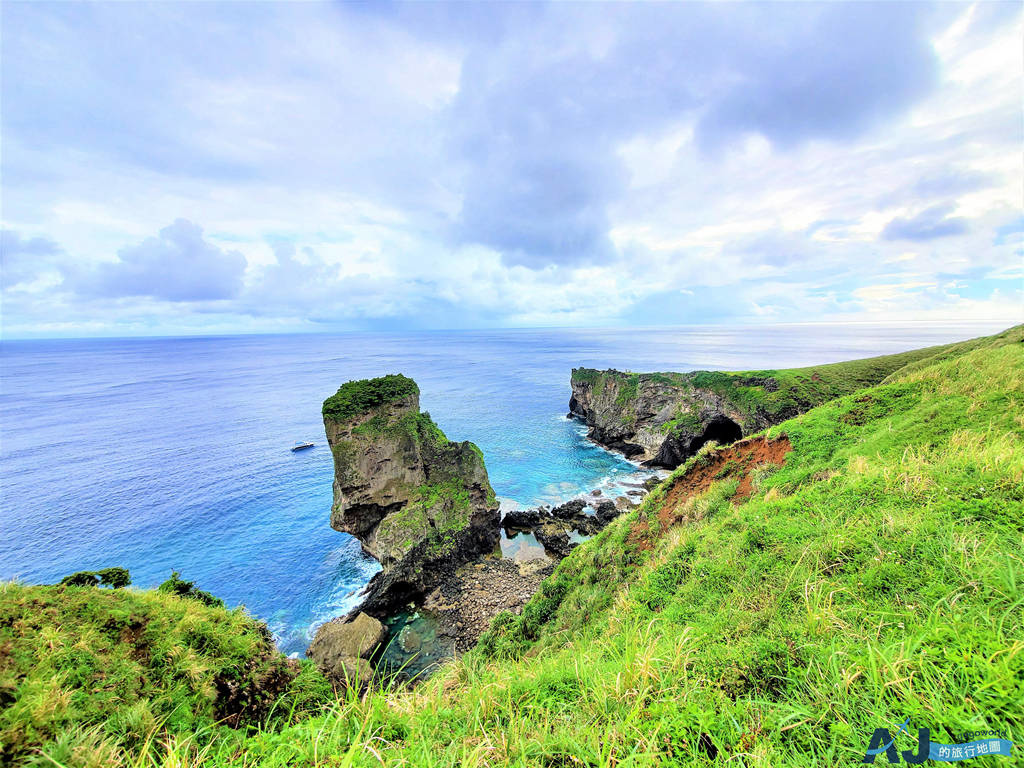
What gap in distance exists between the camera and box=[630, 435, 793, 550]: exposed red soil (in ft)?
39.5

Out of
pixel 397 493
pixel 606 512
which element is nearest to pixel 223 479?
pixel 397 493

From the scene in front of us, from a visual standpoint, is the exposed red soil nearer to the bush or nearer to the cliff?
the bush

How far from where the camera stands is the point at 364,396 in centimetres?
2636

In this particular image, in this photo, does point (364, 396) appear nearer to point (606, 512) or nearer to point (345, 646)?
point (345, 646)

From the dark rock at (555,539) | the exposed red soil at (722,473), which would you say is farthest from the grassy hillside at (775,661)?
the dark rock at (555,539)

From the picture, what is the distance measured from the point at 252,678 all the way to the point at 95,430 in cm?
8107

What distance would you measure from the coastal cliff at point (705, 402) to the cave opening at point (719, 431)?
117 millimetres

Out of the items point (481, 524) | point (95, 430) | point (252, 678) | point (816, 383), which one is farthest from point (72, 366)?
point (816, 383)

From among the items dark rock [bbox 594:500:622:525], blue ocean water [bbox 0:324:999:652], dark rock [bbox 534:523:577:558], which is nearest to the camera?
blue ocean water [bbox 0:324:999:652]

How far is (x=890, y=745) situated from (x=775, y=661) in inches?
66.5

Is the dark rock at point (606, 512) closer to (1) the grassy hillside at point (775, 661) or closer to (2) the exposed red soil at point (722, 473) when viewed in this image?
(2) the exposed red soil at point (722, 473)

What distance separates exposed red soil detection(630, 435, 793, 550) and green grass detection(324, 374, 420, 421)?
1994 centimetres

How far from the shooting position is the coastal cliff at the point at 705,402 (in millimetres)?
44438

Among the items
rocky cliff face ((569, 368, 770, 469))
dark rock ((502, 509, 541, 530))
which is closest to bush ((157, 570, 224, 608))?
dark rock ((502, 509, 541, 530))
